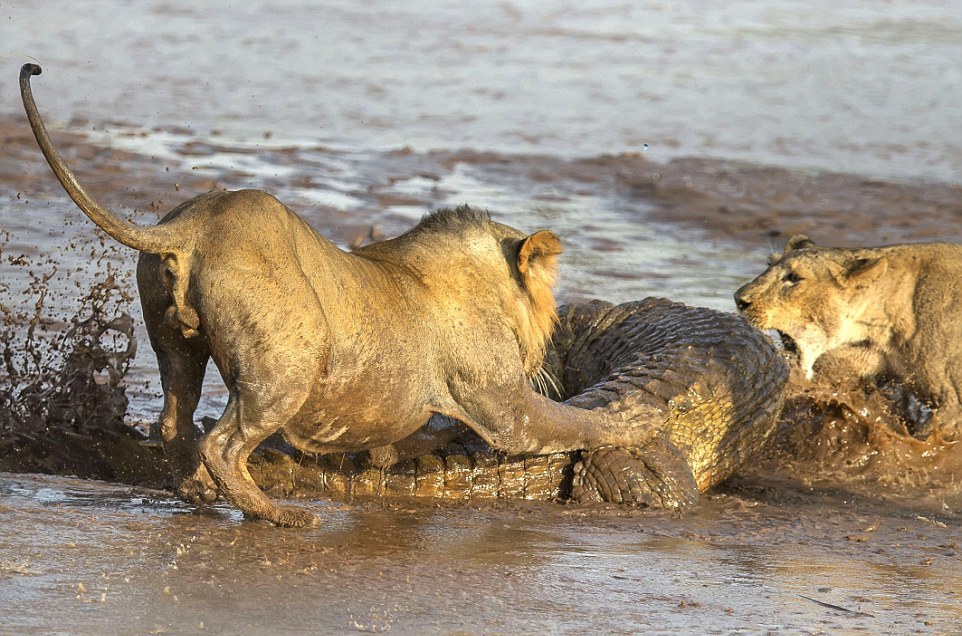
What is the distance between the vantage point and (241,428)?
5.38m

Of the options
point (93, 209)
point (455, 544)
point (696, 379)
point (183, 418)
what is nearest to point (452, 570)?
point (455, 544)

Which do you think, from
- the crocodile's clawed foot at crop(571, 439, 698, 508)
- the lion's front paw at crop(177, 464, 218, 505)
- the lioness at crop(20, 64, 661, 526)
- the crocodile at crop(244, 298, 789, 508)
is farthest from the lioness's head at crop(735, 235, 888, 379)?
the lion's front paw at crop(177, 464, 218, 505)

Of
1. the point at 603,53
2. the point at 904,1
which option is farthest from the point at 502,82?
the point at 904,1

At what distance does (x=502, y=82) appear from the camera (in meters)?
19.6

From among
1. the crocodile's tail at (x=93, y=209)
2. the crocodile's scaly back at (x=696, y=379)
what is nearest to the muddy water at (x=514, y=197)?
the crocodile's scaly back at (x=696, y=379)

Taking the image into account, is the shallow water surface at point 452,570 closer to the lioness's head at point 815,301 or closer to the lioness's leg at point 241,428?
the lioness's leg at point 241,428

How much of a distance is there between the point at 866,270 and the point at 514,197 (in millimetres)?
6208

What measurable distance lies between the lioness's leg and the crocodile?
102cm

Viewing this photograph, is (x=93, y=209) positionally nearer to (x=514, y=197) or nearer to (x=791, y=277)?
(x=791, y=277)

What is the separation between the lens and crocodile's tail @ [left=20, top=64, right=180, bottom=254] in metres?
5.08

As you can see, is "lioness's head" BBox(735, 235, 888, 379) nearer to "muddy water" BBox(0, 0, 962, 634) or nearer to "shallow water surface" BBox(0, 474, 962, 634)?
"muddy water" BBox(0, 0, 962, 634)

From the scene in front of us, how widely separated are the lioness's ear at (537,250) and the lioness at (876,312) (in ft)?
8.30

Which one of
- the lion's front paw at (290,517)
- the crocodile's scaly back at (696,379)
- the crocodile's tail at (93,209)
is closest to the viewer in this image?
the crocodile's tail at (93,209)

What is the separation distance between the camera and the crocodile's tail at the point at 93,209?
16.7 feet
